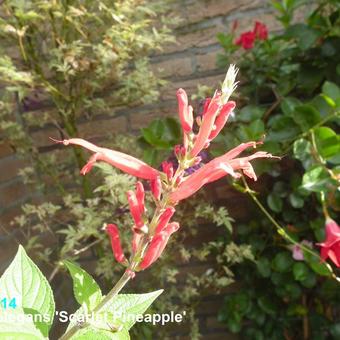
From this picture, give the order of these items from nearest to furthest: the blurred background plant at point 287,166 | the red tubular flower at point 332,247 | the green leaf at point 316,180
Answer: the red tubular flower at point 332,247 < the green leaf at point 316,180 < the blurred background plant at point 287,166

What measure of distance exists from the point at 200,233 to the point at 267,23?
2.39 ft

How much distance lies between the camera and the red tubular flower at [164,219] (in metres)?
0.35

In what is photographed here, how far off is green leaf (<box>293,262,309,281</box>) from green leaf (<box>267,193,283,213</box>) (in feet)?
0.50

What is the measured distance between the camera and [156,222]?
359 mm

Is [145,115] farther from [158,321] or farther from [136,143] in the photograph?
[158,321]

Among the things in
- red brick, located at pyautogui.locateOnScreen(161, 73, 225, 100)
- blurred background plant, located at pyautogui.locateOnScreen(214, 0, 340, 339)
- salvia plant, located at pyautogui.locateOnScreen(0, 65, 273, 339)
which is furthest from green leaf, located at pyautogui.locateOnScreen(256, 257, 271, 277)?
salvia plant, located at pyautogui.locateOnScreen(0, 65, 273, 339)

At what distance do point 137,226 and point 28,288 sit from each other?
0.45 feet

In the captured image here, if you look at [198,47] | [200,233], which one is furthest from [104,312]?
[198,47]

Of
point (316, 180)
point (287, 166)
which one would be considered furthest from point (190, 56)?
point (316, 180)

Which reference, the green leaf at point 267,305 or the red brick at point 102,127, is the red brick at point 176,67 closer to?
the red brick at point 102,127

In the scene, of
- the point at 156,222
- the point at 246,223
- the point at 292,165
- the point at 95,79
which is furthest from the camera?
the point at 246,223

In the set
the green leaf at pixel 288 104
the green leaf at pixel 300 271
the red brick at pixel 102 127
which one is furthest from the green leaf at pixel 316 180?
the red brick at pixel 102 127

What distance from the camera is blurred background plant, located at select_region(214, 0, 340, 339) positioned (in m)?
1.01

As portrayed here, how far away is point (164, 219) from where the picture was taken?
1.16 feet
